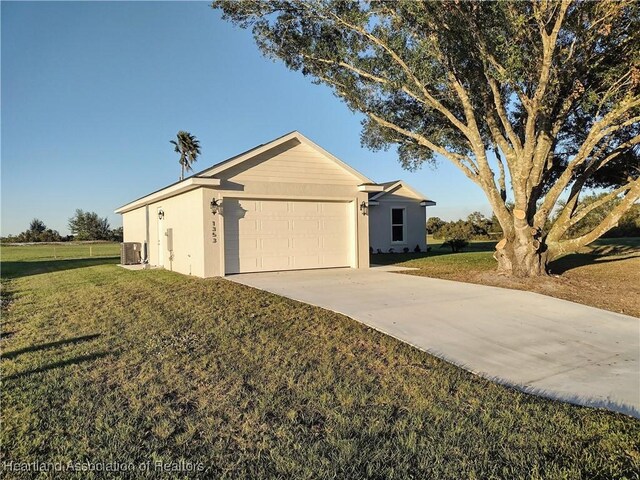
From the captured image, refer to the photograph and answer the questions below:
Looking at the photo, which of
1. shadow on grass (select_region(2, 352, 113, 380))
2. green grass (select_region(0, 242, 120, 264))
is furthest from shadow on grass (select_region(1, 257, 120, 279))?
shadow on grass (select_region(2, 352, 113, 380))

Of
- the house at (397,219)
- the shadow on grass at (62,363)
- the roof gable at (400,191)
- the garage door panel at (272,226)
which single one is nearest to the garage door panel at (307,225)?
the garage door panel at (272,226)

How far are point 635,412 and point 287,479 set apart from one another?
323 cm

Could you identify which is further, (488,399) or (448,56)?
(448,56)

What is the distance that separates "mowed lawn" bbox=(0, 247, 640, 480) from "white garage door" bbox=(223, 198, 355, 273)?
6.43 m

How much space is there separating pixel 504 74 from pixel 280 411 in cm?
838

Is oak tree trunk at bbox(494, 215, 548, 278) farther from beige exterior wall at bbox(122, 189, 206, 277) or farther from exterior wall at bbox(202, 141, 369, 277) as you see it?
beige exterior wall at bbox(122, 189, 206, 277)

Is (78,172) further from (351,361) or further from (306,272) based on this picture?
(351,361)

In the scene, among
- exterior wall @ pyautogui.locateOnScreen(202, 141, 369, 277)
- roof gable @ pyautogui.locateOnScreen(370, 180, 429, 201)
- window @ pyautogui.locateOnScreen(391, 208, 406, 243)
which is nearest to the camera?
exterior wall @ pyautogui.locateOnScreen(202, 141, 369, 277)

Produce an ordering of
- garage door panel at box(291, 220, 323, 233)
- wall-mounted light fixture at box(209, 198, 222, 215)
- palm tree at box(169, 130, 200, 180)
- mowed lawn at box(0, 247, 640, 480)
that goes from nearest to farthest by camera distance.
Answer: mowed lawn at box(0, 247, 640, 480) → wall-mounted light fixture at box(209, 198, 222, 215) → garage door panel at box(291, 220, 323, 233) → palm tree at box(169, 130, 200, 180)

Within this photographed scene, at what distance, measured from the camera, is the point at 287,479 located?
2691mm

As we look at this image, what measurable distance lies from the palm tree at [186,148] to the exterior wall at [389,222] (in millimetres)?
31230

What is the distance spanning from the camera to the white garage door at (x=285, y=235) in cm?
1274

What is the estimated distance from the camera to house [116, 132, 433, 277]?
1231 cm

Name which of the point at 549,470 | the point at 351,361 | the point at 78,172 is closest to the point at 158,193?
the point at 351,361
